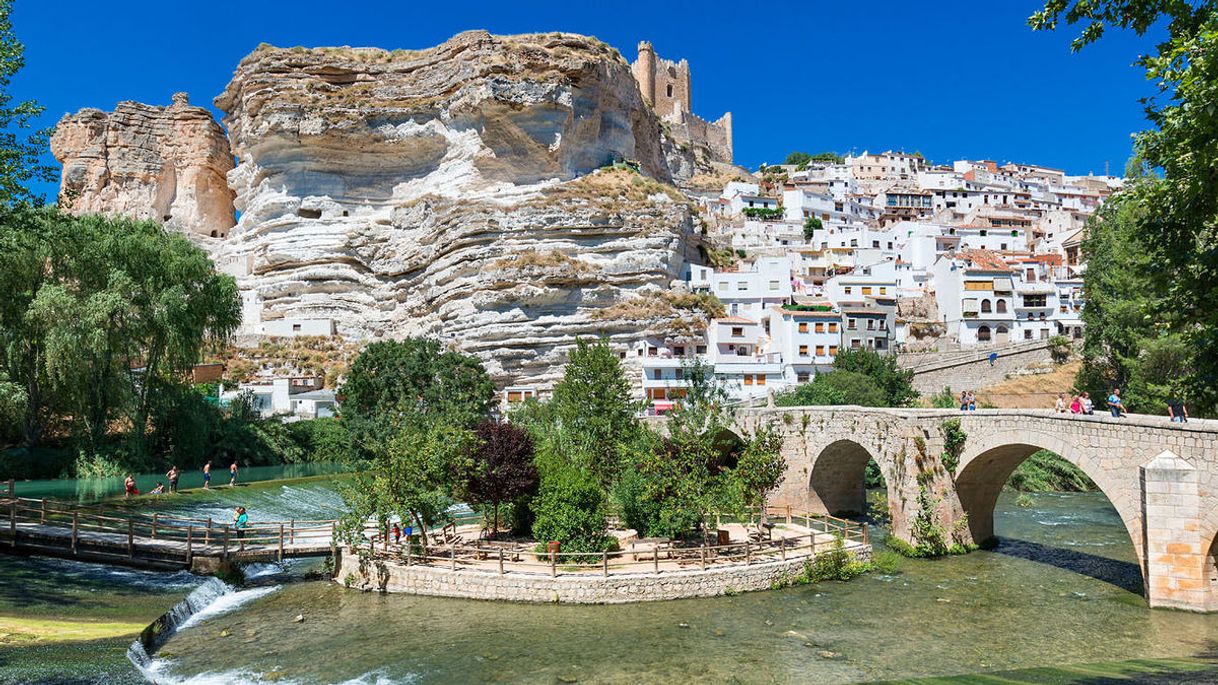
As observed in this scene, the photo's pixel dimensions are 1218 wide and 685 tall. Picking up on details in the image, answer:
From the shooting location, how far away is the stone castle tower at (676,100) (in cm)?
10706

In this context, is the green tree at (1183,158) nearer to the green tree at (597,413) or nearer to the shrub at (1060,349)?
the green tree at (597,413)

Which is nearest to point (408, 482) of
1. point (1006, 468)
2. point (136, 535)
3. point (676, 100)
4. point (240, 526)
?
point (240, 526)

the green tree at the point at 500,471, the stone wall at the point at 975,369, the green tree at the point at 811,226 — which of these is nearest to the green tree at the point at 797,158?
the green tree at the point at 811,226

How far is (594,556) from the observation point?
19125mm

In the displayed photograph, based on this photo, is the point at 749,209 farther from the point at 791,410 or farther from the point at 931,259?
the point at 791,410

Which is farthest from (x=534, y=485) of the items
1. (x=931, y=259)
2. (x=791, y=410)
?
(x=931, y=259)

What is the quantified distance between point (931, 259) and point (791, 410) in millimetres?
42648

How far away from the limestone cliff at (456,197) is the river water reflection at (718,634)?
3522 cm

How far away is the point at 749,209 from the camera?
79.2 m

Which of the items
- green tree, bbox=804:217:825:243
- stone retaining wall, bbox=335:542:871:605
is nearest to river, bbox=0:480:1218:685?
stone retaining wall, bbox=335:542:871:605

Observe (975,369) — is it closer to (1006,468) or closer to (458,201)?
(1006,468)

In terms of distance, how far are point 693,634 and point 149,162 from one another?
89.3m

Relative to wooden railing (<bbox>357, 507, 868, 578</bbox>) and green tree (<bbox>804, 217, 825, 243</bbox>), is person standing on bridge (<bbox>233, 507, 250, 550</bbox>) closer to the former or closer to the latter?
wooden railing (<bbox>357, 507, 868, 578</bbox>)

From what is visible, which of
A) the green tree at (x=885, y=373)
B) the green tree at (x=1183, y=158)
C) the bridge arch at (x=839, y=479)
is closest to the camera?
the green tree at (x=1183, y=158)
